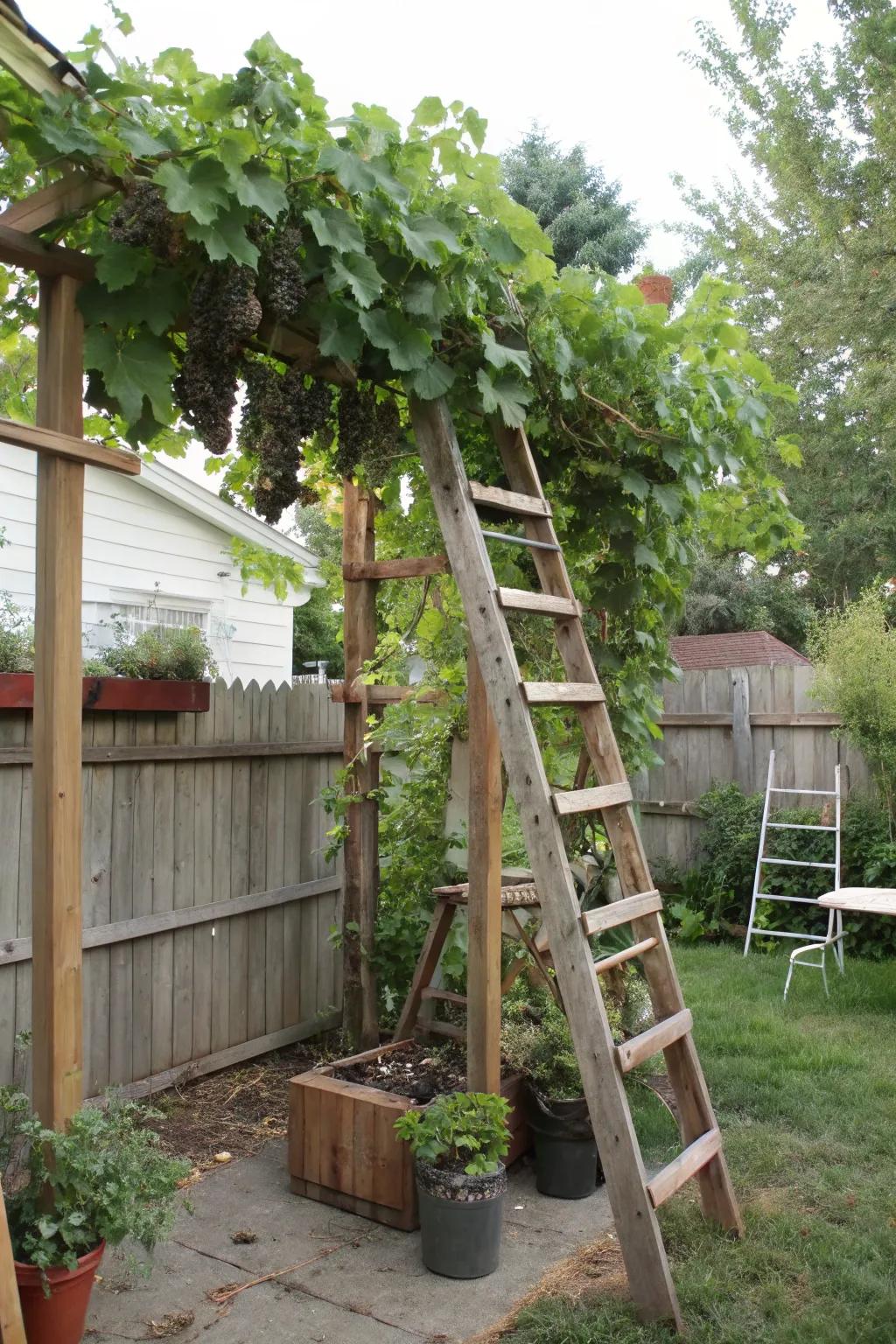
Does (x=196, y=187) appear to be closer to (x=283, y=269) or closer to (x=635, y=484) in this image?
(x=283, y=269)

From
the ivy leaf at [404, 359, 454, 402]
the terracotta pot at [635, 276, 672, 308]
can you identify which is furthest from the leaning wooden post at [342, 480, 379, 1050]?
the ivy leaf at [404, 359, 454, 402]

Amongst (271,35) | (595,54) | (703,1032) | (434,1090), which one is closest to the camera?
(271,35)

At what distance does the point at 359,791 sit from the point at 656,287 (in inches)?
99.0

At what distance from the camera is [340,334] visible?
274 cm

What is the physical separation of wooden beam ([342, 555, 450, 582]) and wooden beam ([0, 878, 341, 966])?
1.53 m

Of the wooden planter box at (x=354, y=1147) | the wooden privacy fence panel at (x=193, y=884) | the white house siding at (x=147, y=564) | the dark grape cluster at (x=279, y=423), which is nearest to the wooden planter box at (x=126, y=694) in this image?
the wooden privacy fence panel at (x=193, y=884)

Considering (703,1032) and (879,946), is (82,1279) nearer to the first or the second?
(703,1032)

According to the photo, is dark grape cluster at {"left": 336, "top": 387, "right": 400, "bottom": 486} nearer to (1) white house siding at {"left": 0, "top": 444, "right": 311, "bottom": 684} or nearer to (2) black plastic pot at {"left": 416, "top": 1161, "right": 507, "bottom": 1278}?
(2) black plastic pot at {"left": 416, "top": 1161, "right": 507, "bottom": 1278}

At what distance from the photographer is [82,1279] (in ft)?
8.13

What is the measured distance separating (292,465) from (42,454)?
627 millimetres

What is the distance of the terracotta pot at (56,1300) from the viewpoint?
2.40m

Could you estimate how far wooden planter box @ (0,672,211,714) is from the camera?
3592 millimetres

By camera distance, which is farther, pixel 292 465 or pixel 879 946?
pixel 879 946

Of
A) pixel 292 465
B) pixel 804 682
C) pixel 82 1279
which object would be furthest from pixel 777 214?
pixel 82 1279
